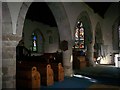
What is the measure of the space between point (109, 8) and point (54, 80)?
1048 cm

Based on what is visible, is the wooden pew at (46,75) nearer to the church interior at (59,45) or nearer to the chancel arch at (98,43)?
the church interior at (59,45)

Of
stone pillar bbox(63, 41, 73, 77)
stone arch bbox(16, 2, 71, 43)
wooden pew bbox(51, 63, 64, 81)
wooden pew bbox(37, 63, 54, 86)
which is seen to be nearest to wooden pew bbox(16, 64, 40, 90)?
wooden pew bbox(37, 63, 54, 86)

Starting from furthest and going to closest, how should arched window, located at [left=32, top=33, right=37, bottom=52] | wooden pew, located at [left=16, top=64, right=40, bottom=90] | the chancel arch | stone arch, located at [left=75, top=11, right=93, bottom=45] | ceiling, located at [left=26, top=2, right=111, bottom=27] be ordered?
arched window, located at [left=32, top=33, right=37, bottom=52] → the chancel arch → stone arch, located at [left=75, top=11, right=93, bottom=45] → ceiling, located at [left=26, top=2, right=111, bottom=27] → wooden pew, located at [left=16, top=64, right=40, bottom=90]

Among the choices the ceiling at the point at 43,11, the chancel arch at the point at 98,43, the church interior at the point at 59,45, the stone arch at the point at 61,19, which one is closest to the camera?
the church interior at the point at 59,45

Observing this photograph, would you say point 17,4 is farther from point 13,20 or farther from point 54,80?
point 54,80

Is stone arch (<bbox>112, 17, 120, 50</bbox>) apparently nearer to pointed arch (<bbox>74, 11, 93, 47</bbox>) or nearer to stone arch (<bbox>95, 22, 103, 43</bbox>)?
stone arch (<bbox>95, 22, 103, 43</bbox>)

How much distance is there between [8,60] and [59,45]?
5335 millimetres

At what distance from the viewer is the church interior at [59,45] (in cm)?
498

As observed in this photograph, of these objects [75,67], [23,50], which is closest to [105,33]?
[75,67]

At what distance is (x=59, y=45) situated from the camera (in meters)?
10.1

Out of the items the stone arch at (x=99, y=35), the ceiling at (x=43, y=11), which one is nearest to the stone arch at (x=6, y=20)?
the ceiling at (x=43, y=11)

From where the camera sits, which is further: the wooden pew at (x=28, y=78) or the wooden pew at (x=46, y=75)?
the wooden pew at (x=46, y=75)

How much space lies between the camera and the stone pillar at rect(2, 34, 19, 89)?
4.83 meters

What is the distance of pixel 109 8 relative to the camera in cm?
1641
